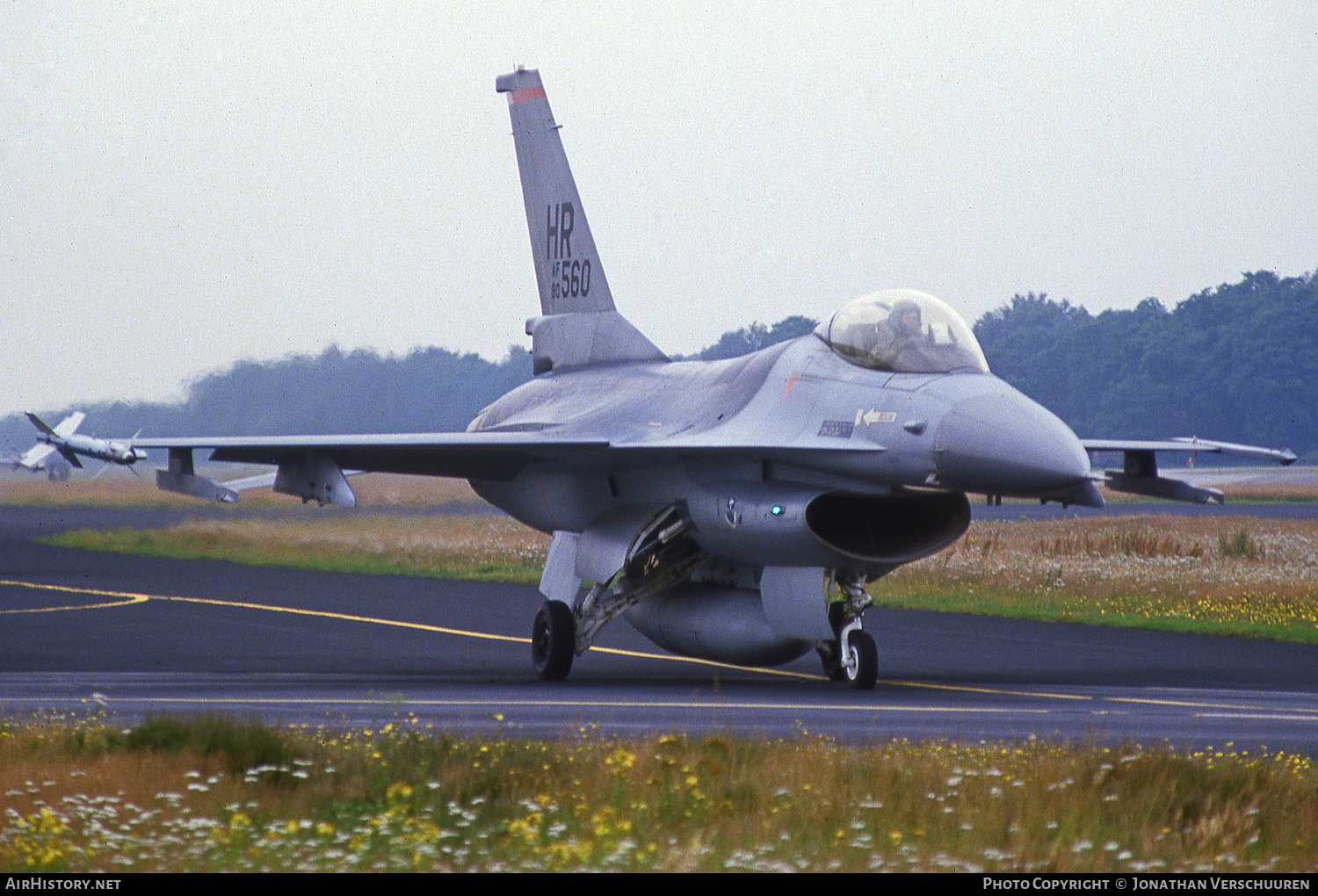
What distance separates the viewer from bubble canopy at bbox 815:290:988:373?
1546 centimetres

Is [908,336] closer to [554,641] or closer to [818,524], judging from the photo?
[818,524]

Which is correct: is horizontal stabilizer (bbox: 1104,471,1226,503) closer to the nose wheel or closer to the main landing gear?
the main landing gear

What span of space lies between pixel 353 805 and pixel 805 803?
2152mm

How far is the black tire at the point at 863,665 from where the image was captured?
1614cm

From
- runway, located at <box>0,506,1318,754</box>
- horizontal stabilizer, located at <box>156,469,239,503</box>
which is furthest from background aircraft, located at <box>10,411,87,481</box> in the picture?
horizontal stabilizer, located at <box>156,469,239,503</box>

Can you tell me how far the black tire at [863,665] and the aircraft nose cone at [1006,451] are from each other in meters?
2.27

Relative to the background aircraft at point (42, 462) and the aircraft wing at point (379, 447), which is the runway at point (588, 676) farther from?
the background aircraft at point (42, 462)

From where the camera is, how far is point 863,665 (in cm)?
1619

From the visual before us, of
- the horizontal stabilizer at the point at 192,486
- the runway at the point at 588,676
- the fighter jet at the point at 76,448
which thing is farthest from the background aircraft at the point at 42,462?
the horizontal stabilizer at the point at 192,486

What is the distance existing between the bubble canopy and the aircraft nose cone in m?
0.96

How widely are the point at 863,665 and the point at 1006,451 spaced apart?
2.92 metres

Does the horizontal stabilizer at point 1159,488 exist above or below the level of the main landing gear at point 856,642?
above

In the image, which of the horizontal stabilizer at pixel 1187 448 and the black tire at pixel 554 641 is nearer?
the black tire at pixel 554 641

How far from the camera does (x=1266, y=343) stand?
366 ft
